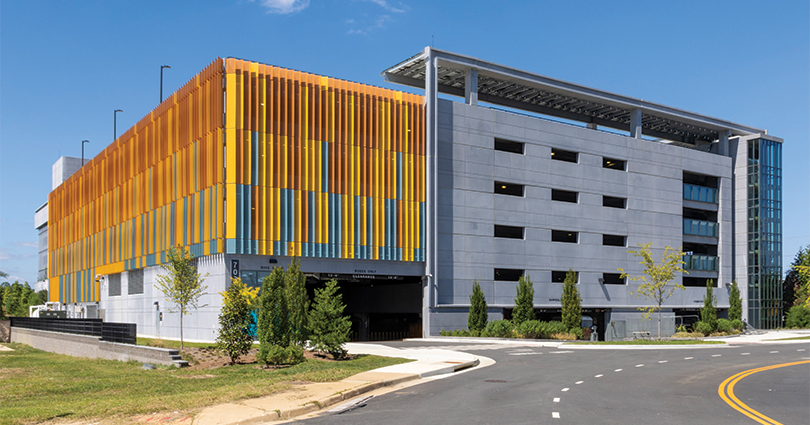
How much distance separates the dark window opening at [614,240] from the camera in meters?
59.5

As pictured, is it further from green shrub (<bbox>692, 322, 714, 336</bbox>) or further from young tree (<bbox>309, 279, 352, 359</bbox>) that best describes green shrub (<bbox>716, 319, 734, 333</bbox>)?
young tree (<bbox>309, 279, 352, 359</bbox>)

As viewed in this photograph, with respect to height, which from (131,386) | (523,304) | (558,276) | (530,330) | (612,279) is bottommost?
(530,330)

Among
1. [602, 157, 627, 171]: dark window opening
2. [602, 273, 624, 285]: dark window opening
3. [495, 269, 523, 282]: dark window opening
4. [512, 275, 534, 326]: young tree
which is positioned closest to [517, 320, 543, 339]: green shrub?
[512, 275, 534, 326]: young tree

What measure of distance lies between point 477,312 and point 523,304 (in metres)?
3.45

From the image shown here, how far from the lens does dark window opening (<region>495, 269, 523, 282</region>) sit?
2093 inches

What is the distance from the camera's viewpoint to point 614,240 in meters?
60.0

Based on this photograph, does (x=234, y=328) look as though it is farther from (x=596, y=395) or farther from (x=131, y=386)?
(x=596, y=395)

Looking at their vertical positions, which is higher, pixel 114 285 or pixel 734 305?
pixel 114 285

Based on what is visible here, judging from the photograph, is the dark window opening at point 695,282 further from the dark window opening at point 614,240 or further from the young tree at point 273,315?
the young tree at point 273,315

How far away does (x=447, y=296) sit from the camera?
48.9 m

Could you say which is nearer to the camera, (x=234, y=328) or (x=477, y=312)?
(x=234, y=328)

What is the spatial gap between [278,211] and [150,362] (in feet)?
54.1

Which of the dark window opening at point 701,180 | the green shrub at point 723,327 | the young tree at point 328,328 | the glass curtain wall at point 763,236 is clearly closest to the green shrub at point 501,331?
the young tree at point 328,328

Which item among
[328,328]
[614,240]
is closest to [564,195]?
[614,240]
